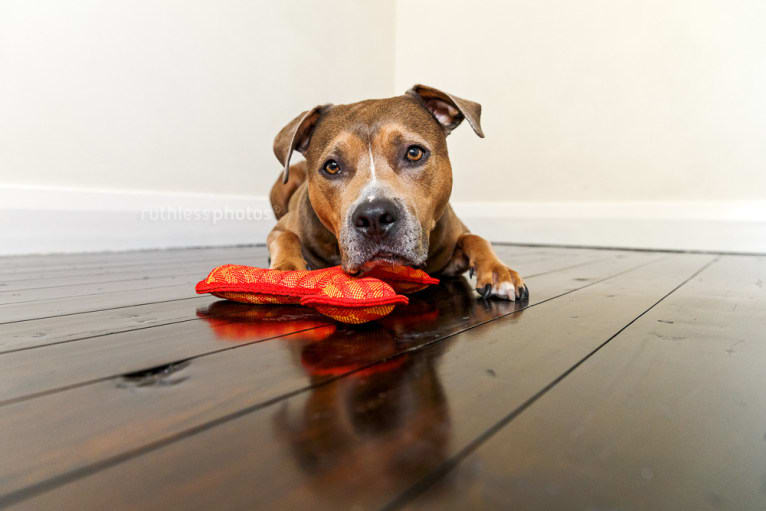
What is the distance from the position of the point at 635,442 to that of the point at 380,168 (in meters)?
1.30

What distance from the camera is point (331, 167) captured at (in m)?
1.84

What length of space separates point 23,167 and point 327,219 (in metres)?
2.36

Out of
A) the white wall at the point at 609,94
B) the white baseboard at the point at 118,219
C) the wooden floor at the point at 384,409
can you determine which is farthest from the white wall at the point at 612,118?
Answer: the wooden floor at the point at 384,409

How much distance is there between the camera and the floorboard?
497 millimetres

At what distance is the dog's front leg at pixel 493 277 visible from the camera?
168 cm

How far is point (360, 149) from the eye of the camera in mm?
1794

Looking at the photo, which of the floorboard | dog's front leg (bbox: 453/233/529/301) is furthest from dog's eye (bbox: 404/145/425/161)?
the floorboard

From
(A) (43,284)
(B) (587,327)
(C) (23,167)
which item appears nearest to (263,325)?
(B) (587,327)

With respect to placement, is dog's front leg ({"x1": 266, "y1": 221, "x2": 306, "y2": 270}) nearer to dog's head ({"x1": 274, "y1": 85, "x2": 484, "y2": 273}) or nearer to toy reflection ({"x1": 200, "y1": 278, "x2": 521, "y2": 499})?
dog's head ({"x1": 274, "y1": 85, "x2": 484, "y2": 273})

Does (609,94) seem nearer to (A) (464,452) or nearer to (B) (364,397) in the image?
(B) (364,397)

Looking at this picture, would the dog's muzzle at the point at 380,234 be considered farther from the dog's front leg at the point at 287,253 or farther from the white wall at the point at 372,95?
the white wall at the point at 372,95

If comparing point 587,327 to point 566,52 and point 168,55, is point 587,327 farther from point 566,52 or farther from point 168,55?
point 566,52

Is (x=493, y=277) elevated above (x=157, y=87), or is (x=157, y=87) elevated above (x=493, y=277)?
(x=157, y=87)

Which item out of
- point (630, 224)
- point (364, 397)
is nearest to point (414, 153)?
point (364, 397)
